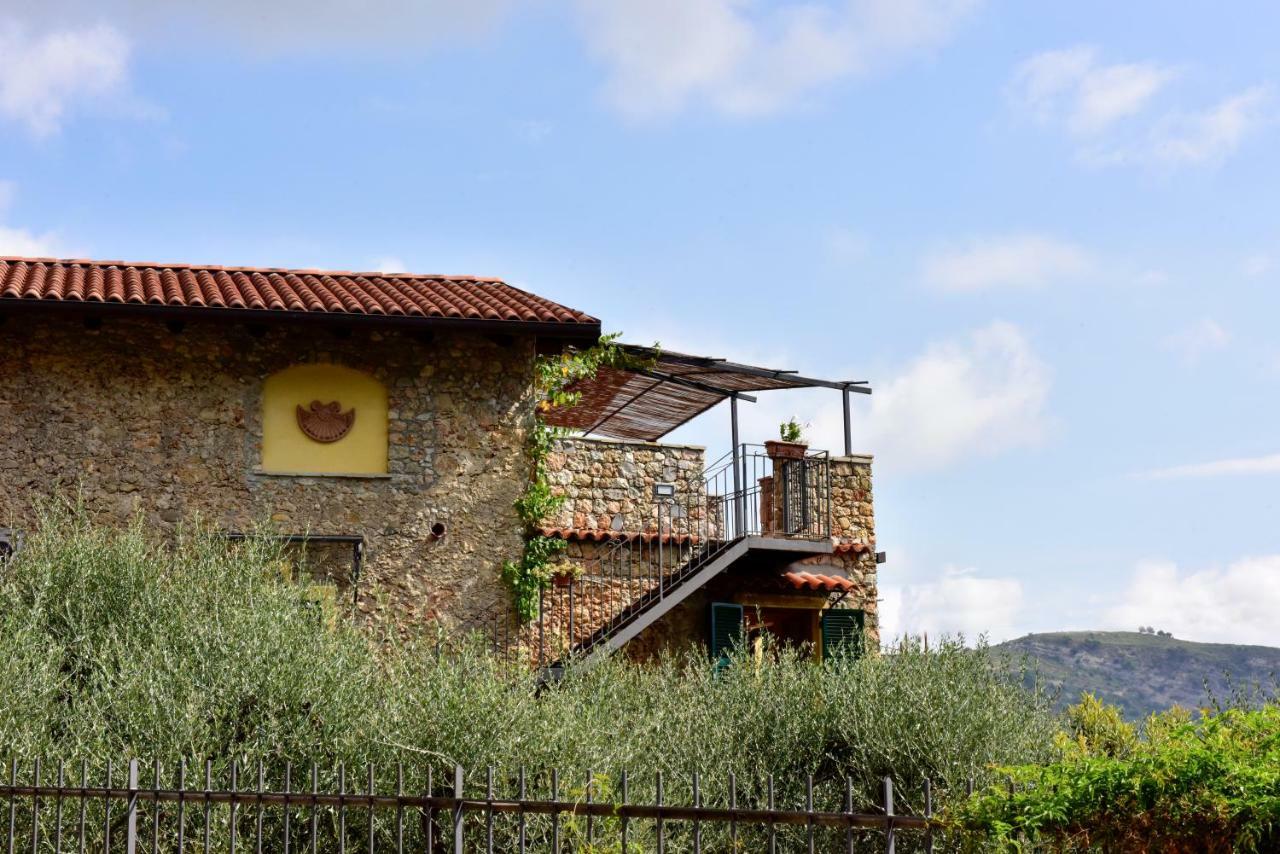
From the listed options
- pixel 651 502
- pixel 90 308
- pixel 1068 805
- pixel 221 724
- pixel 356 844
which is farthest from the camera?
pixel 651 502

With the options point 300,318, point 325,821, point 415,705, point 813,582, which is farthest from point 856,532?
point 325,821

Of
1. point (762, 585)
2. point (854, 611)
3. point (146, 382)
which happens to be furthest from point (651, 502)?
point (146, 382)

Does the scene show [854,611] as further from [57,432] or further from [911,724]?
[57,432]

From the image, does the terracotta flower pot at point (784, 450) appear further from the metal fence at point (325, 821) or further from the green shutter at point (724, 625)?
the metal fence at point (325, 821)

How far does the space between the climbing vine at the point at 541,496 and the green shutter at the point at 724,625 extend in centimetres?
181

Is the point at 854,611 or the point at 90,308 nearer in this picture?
the point at 90,308

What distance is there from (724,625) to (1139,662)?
210 feet

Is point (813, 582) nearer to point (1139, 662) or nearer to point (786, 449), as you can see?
point (786, 449)

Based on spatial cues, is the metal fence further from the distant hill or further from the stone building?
the distant hill

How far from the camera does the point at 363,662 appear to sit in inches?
443

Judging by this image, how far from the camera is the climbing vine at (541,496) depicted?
627 inches

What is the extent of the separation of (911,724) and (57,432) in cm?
947

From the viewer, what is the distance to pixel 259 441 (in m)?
15.7

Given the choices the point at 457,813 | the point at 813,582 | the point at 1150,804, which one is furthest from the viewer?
the point at 813,582
